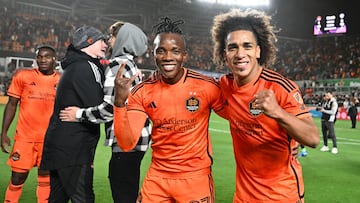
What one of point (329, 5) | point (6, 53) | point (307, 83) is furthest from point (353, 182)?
point (329, 5)

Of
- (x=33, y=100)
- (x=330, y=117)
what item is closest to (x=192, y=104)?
(x=33, y=100)

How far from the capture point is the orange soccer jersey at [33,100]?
4.96 metres

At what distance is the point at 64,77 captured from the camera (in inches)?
140

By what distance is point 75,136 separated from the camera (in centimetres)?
349

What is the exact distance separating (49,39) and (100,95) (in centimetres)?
2964

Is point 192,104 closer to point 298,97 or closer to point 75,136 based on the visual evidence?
point 298,97

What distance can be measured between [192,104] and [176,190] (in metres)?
0.67

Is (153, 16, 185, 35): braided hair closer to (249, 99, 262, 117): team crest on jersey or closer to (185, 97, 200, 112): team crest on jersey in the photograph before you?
(185, 97, 200, 112): team crest on jersey

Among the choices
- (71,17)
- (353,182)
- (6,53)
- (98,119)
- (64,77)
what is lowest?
(353,182)

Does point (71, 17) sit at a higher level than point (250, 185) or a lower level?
higher

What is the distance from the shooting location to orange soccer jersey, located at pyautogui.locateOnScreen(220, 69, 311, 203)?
2.68 meters

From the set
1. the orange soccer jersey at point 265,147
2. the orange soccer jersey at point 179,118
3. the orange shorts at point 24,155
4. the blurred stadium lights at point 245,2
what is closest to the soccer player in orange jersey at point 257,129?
the orange soccer jersey at point 265,147

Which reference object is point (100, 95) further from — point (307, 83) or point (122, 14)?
point (122, 14)

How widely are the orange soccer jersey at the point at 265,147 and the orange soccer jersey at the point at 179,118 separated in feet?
1.02
